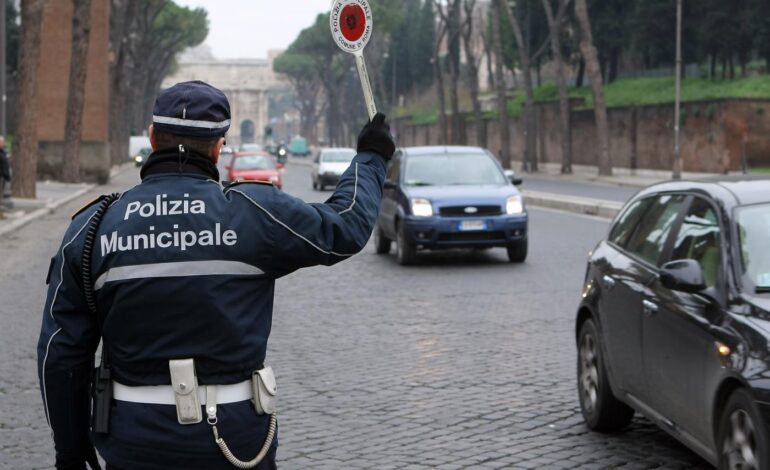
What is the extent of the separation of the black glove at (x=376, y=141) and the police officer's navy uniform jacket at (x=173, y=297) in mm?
324

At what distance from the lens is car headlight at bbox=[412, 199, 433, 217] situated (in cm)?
1855

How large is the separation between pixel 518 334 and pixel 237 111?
172 metres

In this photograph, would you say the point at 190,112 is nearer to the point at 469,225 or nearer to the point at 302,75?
the point at 469,225

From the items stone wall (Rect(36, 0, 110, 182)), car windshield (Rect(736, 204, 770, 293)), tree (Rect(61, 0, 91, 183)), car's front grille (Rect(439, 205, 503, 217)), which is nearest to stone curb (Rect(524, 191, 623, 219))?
car's front grille (Rect(439, 205, 503, 217))

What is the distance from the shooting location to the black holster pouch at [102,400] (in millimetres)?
3461

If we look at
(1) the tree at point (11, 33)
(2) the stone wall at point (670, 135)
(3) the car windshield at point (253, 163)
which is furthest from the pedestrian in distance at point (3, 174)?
(1) the tree at point (11, 33)

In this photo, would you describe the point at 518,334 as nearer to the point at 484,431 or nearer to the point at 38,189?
the point at 484,431

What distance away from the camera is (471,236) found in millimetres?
18516

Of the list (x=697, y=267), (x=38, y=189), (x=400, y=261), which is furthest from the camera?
(x=38, y=189)

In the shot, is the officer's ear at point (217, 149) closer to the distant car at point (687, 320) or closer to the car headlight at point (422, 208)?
the distant car at point (687, 320)

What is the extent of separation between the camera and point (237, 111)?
182 m

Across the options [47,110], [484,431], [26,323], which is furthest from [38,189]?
[484,431]

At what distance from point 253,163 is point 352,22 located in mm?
36912

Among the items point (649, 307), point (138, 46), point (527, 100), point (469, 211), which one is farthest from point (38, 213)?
point (138, 46)
